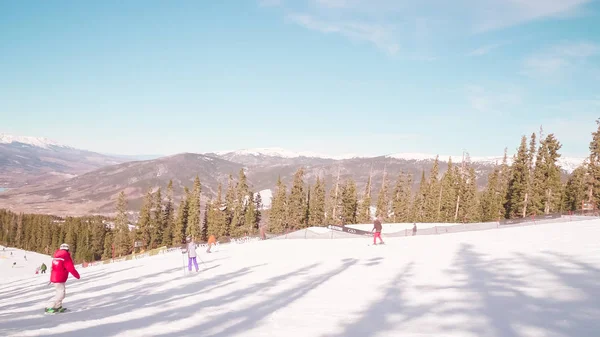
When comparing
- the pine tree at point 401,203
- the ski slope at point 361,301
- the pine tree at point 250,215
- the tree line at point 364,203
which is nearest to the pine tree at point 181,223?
the tree line at point 364,203

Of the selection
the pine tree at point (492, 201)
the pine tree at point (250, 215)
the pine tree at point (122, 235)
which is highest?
the pine tree at point (492, 201)

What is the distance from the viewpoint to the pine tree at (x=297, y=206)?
238 feet

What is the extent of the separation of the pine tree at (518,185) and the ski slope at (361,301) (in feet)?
175

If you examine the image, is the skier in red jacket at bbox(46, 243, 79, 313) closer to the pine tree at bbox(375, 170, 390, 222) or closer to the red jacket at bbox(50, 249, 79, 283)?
the red jacket at bbox(50, 249, 79, 283)

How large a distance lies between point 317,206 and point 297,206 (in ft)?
15.0

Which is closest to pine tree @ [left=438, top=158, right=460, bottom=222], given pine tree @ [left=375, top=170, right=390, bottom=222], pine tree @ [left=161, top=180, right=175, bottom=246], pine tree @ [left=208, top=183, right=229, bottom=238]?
pine tree @ [left=375, top=170, right=390, bottom=222]

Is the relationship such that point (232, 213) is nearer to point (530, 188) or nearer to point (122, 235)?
point (122, 235)

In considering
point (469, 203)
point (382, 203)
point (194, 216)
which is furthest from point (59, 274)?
point (382, 203)

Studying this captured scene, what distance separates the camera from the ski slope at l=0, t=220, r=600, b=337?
763cm

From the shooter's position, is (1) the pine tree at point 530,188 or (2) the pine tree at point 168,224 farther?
(2) the pine tree at point 168,224

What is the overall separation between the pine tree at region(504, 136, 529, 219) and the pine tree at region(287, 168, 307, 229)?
37.2m

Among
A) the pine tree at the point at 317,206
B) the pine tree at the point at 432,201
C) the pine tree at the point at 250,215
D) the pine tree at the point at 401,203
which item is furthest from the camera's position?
the pine tree at the point at 401,203

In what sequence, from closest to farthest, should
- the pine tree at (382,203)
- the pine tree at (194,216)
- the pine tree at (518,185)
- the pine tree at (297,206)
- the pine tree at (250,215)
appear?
the pine tree at (518,185), the pine tree at (194,216), the pine tree at (297,206), the pine tree at (250,215), the pine tree at (382,203)

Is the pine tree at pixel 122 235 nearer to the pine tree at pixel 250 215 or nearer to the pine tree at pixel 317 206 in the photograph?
the pine tree at pixel 250 215
